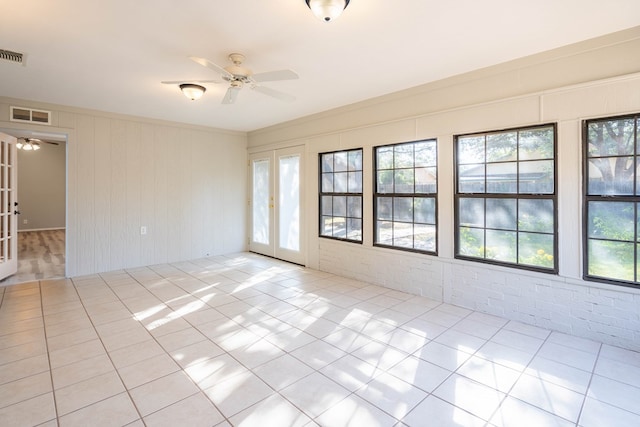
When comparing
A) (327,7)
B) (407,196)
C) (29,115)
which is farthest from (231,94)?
(29,115)

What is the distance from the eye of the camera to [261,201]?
677 centimetres

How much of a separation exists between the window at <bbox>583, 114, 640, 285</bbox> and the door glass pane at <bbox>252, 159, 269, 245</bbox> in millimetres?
5086

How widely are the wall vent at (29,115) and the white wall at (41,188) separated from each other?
6.63 meters

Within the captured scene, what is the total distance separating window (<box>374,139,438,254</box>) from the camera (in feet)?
13.3

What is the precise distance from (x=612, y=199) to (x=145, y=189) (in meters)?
6.31

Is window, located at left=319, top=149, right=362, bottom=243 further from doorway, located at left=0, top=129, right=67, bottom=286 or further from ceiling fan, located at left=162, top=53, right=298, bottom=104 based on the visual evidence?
doorway, located at left=0, top=129, right=67, bottom=286

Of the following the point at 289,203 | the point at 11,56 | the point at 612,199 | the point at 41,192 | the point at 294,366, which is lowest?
the point at 294,366

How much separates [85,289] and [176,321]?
2026 mm

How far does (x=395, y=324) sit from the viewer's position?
324 cm

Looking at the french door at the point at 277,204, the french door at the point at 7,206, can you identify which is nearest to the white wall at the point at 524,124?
the french door at the point at 277,204

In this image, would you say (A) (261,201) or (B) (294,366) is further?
(A) (261,201)

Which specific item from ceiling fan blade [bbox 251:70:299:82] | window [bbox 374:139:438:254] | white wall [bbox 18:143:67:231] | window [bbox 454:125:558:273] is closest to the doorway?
white wall [bbox 18:143:67:231]

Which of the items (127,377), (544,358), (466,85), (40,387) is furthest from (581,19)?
(40,387)

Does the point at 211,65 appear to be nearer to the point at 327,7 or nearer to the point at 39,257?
the point at 327,7
